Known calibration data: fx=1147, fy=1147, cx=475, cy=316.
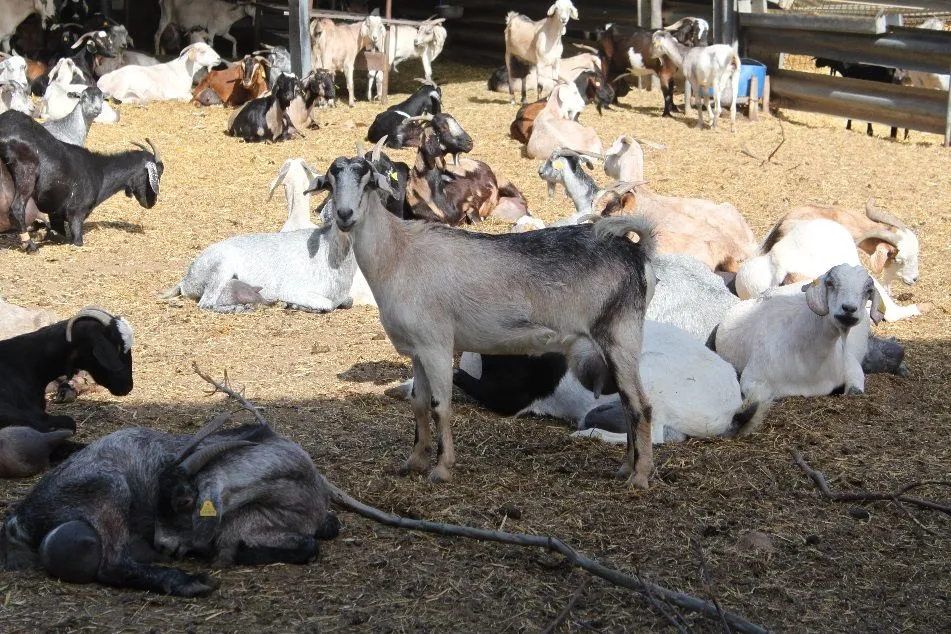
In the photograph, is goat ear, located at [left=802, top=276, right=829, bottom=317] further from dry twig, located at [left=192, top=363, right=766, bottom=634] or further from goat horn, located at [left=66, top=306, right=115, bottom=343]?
goat horn, located at [left=66, top=306, right=115, bottom=343]

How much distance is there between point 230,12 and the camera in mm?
23250

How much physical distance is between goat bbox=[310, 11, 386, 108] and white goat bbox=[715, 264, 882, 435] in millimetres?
12753

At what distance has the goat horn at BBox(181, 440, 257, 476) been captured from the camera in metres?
4.09

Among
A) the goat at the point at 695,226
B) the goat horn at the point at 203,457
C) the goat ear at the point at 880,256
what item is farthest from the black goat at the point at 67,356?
the goat ear at the point at 880,256

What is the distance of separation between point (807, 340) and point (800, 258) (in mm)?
1627

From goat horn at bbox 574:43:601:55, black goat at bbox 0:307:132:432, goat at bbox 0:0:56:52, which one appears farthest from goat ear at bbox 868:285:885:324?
goat at bbox 0:0:56:52

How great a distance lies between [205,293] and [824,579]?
5797 millimetres

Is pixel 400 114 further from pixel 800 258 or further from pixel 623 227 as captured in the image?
pixel 623 227

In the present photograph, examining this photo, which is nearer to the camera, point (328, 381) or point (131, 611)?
point (131, 611)

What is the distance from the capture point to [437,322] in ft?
16.6

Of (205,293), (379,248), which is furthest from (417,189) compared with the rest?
(379,248)

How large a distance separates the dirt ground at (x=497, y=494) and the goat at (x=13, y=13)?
11057 mm

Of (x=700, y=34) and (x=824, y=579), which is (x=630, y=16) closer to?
(x=700, y=34)

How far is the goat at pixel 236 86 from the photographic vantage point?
1795 cm
